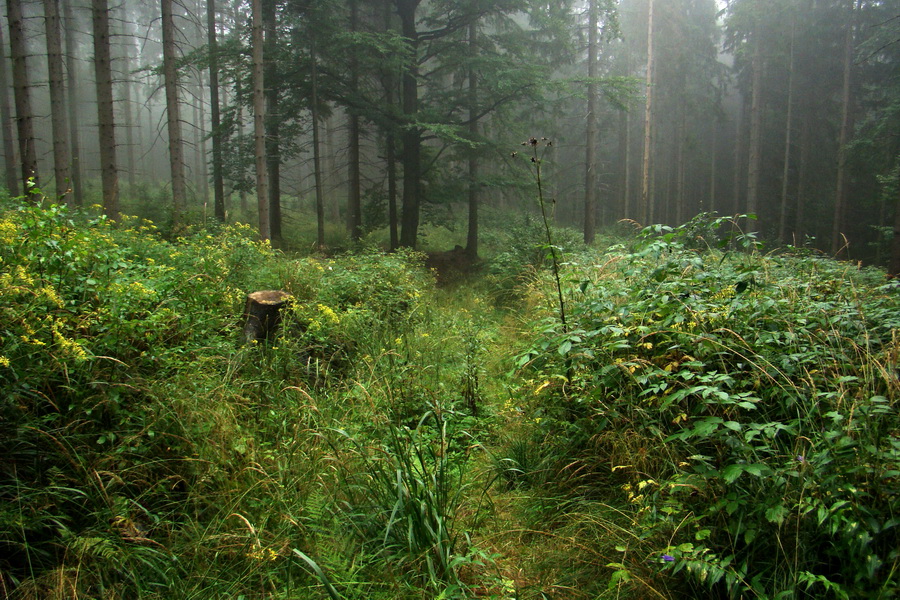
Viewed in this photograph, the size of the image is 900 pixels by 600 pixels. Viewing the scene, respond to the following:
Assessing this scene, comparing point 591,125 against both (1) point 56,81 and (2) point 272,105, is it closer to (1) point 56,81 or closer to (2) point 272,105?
(2) point 272,105

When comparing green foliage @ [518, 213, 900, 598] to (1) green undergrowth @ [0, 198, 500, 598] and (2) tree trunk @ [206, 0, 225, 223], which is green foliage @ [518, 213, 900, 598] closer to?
(1) green undergrowth @ [0, 198, 500, 598]

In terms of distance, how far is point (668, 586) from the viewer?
2.37 m

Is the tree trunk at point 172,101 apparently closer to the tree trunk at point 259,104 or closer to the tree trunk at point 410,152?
the tree trunk at point 259,104

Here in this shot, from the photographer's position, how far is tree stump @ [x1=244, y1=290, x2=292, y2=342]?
5.33 metres

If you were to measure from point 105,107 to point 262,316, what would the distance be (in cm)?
865

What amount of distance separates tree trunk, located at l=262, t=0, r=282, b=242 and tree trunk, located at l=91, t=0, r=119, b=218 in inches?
176

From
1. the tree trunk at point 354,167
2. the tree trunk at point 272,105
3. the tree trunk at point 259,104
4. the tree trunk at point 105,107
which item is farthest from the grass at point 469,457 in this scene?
the tree trunk at point 354,167

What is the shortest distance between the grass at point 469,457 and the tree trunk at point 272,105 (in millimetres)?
12065

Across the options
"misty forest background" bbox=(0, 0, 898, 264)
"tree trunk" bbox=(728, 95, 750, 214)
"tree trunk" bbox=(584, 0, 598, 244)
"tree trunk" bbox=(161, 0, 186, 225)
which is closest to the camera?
"tree trunk" bbox=(161, 0, 186, 225)

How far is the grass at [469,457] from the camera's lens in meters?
2.29

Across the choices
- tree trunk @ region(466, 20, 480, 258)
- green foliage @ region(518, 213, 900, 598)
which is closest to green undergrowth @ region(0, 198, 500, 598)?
green foliage @ region(518, 213, 900, 598)

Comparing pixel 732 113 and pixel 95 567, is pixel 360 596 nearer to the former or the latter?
pixel 95 567

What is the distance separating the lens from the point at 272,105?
613 inches

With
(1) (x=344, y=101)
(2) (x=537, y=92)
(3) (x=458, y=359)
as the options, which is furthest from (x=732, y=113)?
(3) (x=458, y=359)
